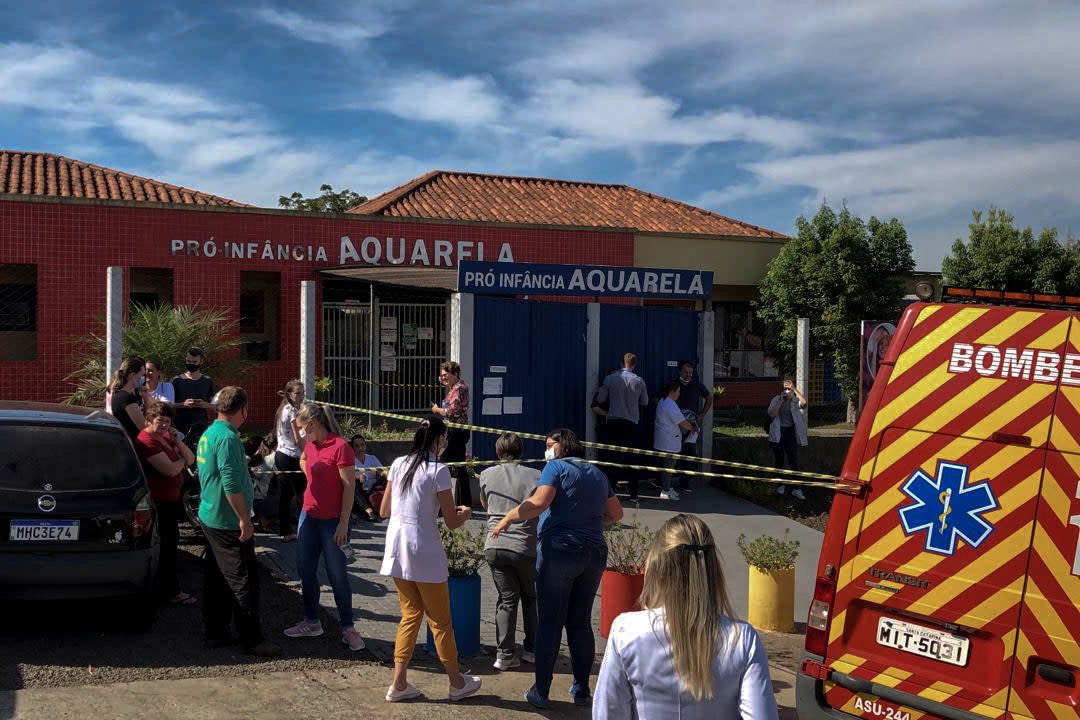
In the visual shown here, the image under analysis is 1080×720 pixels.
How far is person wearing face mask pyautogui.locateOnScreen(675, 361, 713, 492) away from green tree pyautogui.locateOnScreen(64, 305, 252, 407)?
632 cm

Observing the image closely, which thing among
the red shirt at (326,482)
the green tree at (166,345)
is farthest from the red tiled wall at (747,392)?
the red shirt at (326,482)

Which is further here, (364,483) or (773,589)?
(364,483)

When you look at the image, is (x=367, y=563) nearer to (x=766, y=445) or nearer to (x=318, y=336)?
(x=766, y=445)

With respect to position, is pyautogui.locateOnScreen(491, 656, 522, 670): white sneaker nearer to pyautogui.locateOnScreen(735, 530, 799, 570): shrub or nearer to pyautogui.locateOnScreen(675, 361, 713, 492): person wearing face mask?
pyautogui.locateOnScreen(735, 530, 799, 570): shrub

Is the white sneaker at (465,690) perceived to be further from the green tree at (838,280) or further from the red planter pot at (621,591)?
the green tree at (838,280)

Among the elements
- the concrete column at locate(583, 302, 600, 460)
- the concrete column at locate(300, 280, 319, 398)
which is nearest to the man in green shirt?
the concrete column at locate(300, 280, 319, 398)

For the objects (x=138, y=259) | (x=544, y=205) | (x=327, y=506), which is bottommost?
(x=327, y=506)

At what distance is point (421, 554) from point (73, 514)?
2403mm

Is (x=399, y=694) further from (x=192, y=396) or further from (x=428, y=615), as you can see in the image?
(x=192, y=396)

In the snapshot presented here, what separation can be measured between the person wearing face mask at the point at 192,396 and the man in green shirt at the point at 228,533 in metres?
4.45

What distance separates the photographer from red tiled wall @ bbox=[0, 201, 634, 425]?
17.8 m

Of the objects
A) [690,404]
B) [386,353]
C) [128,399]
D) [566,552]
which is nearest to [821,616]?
[566,552]

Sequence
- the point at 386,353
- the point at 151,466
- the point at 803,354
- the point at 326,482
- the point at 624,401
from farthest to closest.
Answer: the point at 386,353
the point at 803,354
the point at 624,401
the point at 151,466
the point at 326,482

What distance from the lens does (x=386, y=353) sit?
63.4ft
